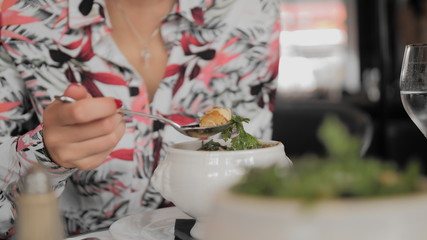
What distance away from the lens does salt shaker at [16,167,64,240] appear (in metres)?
0.60

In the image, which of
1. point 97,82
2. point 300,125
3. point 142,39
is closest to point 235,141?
point 97,82

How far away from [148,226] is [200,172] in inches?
6.1

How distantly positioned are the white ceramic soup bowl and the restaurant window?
22.0 ft

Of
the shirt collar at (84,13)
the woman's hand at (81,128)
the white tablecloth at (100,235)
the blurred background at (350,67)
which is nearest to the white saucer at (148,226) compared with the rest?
the white tablecloth at (100,235)

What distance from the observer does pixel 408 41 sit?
6.27m

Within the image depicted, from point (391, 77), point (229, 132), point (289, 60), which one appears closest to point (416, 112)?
point (229, 132)

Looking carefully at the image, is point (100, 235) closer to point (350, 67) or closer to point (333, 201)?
point (333, 201)

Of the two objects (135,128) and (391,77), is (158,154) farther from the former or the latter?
(391,77)

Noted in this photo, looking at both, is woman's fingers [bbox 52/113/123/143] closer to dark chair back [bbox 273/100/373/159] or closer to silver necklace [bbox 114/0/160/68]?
silver necklace [bbox 114/0/160/68]

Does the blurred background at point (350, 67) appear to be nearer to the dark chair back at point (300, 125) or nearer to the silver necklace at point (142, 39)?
the dark chair back at point (300, 125)

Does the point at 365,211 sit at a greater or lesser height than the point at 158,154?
greater

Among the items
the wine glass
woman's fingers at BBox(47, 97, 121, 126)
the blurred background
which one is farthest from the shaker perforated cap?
the blurred background

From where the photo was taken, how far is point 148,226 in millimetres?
845

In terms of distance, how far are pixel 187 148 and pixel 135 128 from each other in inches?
20.6
